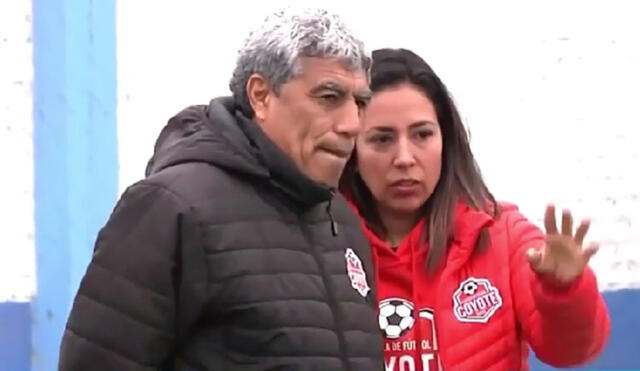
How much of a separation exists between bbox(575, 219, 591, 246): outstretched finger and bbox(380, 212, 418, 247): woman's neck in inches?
14.3

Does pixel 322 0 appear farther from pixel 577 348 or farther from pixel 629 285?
pixel 577 348

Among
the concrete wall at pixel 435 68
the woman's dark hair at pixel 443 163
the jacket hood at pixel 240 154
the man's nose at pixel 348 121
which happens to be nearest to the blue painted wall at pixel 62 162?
the concrete wall at pixel 435 68

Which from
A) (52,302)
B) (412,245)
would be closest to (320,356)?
(412,245)

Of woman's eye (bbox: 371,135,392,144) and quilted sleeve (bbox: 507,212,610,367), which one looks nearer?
quilted sleeve (bbox: 507,212,610,367)

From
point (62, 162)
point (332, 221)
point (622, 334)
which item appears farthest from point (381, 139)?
point (622, 334)

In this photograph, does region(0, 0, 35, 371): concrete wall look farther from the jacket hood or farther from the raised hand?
the raised hand

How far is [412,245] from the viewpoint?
2.02 m

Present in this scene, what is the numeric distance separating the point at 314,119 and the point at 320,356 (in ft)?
1.07

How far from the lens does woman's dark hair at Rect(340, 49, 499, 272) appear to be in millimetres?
2053

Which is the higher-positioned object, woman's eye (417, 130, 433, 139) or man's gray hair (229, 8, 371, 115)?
man's gray hair (229, 8, 371, 115)

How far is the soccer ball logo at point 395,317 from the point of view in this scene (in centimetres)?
196

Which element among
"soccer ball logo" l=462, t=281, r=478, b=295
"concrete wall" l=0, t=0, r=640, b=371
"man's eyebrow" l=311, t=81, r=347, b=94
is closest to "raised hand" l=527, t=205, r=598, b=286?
"soccer ball logo" l=462, t=281, r=478, b=295

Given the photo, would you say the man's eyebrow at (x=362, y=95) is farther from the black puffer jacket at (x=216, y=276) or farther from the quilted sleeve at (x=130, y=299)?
the quilted sleeve at (x=130, y=299)

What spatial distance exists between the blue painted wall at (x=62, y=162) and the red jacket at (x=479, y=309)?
1.23m
